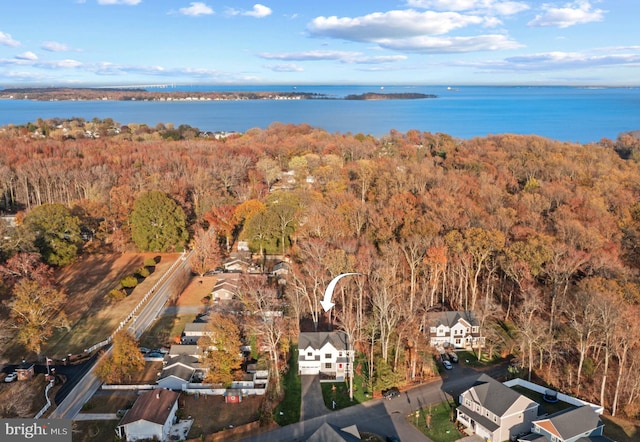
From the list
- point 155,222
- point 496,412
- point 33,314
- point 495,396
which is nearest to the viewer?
point 496,412

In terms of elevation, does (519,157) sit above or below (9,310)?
above

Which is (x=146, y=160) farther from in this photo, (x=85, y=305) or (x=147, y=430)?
(x=147, y=430)

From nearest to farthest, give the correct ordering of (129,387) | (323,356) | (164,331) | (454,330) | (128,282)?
(129,387) < (323,356) < (454,330) < (164,331) < (128,282)

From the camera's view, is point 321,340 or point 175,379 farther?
point 321,340

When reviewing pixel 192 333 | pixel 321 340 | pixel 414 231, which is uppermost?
pixel 414 231

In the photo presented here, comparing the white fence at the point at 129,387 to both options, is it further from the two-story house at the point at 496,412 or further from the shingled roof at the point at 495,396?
the shingled roof at the point at 495,396

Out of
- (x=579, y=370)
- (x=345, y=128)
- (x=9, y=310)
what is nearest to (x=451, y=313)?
(x=579, y=370)

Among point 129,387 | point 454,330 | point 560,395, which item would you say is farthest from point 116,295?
point 560,395

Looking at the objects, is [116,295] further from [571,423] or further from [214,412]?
[571,423]
